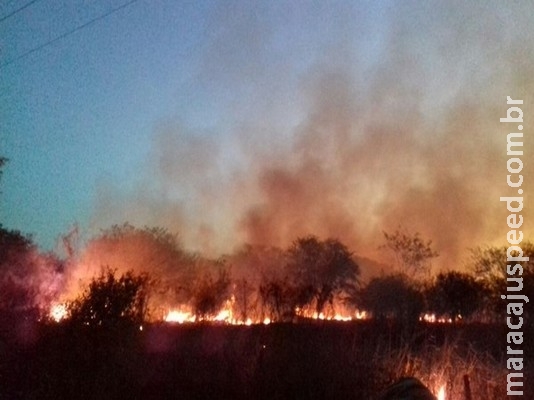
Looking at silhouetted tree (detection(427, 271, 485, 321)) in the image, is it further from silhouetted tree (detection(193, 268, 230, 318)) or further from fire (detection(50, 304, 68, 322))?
fire (detection(50, 304, 68, 322))

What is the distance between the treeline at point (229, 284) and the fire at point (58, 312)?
0.63ft

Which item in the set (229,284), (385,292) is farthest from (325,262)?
(229,284)

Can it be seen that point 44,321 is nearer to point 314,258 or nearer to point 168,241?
point 168,241

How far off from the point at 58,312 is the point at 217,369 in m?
3.55

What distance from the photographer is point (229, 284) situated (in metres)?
30.3

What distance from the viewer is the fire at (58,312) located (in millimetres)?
13062

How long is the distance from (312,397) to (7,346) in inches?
216

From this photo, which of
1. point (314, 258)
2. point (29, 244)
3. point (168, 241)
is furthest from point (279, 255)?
point (29, 244)

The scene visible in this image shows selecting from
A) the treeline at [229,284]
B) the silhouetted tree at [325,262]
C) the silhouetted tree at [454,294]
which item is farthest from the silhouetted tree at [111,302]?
the silhouetted tree at [325,262]

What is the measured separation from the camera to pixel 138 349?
12945 mm

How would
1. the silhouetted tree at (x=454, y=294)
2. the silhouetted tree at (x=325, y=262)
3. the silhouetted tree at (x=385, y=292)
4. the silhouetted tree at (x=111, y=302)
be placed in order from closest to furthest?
the silhouetted tree at (x=111, y=302) < the silhouetted tree at (x=454, y=294) < the silhouetted tree at (x=385, y=292) < the silhouetted tree at (x=325, y=262)

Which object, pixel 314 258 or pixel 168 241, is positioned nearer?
pixel 168 241

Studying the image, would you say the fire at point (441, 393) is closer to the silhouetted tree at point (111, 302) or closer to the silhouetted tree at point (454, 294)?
the silhouetted tree at point (111, 302)

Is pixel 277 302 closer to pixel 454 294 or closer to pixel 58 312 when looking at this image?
pixel 58 312
